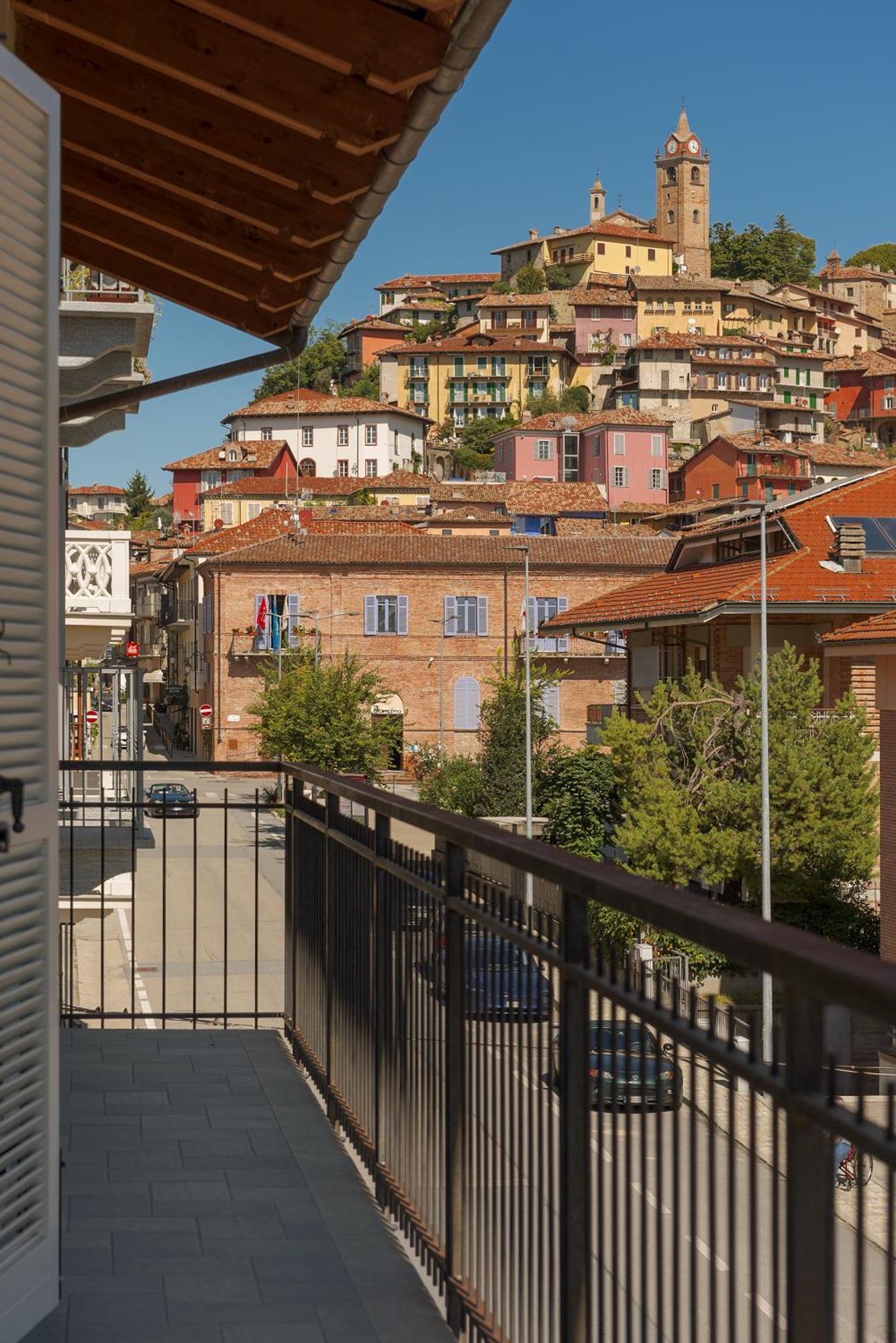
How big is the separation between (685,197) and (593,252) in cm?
2281

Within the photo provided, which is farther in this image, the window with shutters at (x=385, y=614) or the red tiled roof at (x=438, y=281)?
the red tiled roof at (x=438, y=281)

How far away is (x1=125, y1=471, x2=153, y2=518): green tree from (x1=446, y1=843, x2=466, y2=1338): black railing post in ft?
441

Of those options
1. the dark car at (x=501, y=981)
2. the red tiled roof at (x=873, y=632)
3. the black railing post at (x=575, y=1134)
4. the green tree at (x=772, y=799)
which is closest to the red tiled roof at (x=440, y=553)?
the green tree at (x=772, y=799)

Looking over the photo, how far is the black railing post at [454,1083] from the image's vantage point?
347 cm

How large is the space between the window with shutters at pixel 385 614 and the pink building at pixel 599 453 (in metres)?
35.9

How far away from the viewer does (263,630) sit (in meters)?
60.9

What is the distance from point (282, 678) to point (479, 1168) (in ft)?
166

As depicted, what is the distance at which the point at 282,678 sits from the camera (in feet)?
176

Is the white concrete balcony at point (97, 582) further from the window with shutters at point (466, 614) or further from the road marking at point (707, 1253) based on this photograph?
the window with shutters at point (466, 614)

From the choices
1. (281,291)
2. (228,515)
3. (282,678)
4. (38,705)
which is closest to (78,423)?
(281,291)

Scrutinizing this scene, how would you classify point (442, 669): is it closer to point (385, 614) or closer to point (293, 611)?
point (385, 614)

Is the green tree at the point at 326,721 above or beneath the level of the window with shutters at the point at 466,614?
beneath

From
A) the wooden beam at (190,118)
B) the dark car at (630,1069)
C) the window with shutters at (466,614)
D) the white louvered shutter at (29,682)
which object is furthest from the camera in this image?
the window with shutters at (466,614)

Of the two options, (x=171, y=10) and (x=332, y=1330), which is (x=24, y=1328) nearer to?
(x=332, y=1330)
